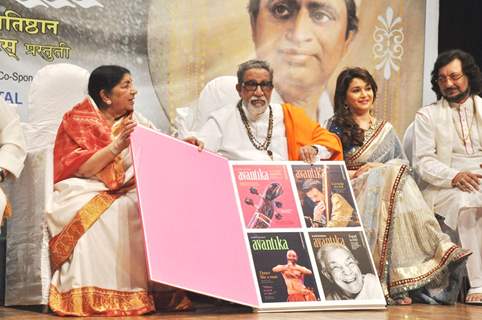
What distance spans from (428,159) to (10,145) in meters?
2.48

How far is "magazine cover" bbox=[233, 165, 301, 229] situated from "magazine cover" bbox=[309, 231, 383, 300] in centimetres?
17

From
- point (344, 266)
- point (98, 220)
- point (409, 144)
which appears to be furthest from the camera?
point (409, 144)

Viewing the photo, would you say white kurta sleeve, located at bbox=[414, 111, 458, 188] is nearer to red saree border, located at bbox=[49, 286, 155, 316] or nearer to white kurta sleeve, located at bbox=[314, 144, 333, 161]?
white kurta sleeve, located at bbox=[314, 144, 333, 161]

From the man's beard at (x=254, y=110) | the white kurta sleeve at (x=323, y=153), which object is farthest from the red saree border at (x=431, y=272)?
the man's beard at (x=254, y=110)

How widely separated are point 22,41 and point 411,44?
2.98m

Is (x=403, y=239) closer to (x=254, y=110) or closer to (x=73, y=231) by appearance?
(x=254, y=110)

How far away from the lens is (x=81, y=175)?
461cm

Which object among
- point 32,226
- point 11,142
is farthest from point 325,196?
point 11,142

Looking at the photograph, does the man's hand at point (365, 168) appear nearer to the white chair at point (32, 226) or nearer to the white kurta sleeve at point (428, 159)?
the white kurta sleeve at point (428, 159)

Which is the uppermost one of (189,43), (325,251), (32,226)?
(189,43)

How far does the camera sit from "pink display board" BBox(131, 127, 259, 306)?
14.0 feet

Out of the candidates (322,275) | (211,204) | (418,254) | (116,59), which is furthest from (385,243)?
(116,59)

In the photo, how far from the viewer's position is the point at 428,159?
5.54m

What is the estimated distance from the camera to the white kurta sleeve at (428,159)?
5418 millimetres
